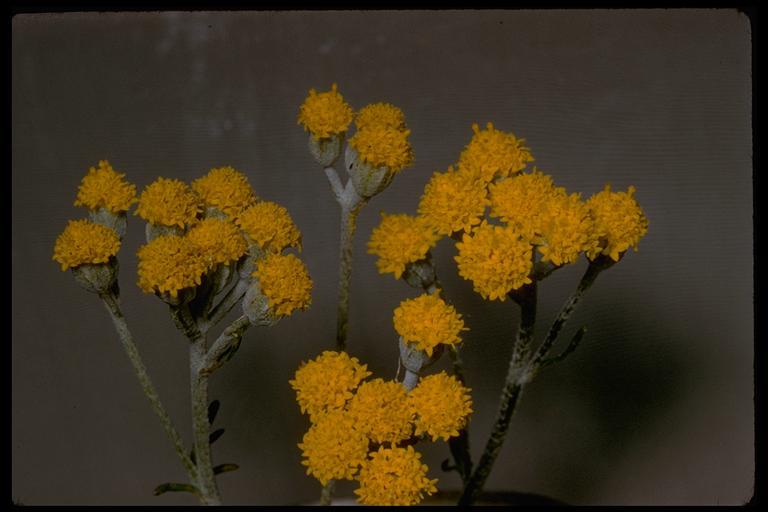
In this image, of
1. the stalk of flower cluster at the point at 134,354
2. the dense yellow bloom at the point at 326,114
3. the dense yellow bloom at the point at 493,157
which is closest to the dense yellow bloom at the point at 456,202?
the dense yellow bloom at the point at 493,157

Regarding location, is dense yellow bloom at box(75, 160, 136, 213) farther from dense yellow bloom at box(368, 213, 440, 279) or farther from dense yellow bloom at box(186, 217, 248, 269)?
dense yellow bloom at box(368, 213, 440, 279)

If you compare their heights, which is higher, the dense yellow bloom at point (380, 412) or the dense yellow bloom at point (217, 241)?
the dense yellow bloom at point (217, 241)

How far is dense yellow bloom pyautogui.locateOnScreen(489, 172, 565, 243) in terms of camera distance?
880mm

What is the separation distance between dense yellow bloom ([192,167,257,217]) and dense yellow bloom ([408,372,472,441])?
28 cm

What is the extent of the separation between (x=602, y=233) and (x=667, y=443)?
0.68 metres

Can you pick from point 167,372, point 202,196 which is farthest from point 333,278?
point 202,196

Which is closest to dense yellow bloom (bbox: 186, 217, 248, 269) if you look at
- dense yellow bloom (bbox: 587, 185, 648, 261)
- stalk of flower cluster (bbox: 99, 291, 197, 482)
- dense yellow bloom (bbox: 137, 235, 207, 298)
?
dense yellow bloom (bbox: 137, 235, 207, 298)

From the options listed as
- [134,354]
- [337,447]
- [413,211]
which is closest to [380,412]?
[337,447]

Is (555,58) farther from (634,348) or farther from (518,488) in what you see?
(518,488)

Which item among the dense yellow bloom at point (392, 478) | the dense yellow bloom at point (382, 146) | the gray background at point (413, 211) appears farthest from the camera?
the gray background at point (413, 211)

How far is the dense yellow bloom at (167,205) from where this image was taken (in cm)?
88

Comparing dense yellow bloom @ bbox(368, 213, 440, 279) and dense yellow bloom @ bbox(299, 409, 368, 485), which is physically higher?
dense yellow bloom @ bbox(368, 213, 440, 279)

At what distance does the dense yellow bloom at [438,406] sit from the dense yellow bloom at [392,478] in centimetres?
4

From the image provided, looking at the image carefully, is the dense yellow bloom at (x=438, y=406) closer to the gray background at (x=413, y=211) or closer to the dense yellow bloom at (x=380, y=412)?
the dense yellow bloom at (x=380, y=412)
